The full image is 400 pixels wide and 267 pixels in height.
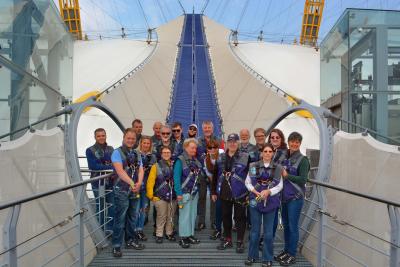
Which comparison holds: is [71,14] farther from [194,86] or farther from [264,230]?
[264,230]

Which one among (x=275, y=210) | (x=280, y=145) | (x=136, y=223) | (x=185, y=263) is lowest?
(x=185, y=263)

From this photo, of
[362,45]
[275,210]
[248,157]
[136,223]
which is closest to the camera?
[275,210]

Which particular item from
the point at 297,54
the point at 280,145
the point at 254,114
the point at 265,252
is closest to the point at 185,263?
the point at 265,252

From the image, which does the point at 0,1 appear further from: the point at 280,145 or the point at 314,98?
the point at 314,98

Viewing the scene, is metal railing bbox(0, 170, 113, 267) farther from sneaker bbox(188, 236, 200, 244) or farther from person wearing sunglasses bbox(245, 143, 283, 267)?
person wearing sunglasses bbox(245, 143, 283, 267)

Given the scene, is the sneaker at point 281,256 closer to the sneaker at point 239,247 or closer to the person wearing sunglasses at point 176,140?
the sneaker at point 239,247

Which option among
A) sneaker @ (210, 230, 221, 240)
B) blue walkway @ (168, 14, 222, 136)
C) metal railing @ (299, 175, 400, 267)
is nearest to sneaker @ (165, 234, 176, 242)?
sneaker @ (210, 230, 221, 240)

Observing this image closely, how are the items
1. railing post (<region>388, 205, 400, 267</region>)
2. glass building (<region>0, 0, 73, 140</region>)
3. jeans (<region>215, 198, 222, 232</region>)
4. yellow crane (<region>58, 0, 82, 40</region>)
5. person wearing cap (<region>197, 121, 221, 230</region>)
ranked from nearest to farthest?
railing post (<region>388, 205, 400, 267</region>)
jeans (<region>215, 198, 222, 232</region>)
person wearing cap (<region>197, 121, 221, 230</region>)
glass building (<region>0, 0, 73, 140</region>)
yellow crane (<region>58, 0, 82, 40</region>)

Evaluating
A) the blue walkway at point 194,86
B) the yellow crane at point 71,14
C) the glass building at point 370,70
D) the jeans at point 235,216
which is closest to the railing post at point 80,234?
the jeans at point 235,216

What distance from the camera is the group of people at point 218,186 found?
384 centimetres

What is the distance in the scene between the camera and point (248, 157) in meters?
4.18

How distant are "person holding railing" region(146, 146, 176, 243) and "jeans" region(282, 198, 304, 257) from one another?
4.28 feet

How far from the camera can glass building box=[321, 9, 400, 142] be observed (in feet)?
27.2

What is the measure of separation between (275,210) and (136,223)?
1710 millimetres
